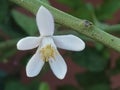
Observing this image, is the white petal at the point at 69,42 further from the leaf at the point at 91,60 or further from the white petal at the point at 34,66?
the leaf at the point at 91,60

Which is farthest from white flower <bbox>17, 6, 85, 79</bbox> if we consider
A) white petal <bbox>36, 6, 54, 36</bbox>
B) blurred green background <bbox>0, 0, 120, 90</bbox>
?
blurred green background <bbox>0, 0, 120, 90</bbox>

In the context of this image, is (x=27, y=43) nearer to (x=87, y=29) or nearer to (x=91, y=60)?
(x=87, y=29)

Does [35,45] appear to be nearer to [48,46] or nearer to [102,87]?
[48,46]

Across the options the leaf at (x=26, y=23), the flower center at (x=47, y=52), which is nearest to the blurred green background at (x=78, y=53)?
the leaf at (x=26, y=23)

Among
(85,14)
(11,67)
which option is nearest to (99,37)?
(85,14)

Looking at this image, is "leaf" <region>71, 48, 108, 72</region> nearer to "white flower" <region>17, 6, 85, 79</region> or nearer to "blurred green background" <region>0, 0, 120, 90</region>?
"blurred green background" <region>0, 0, 120, 90</region>

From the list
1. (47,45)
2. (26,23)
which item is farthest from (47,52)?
(26,23)

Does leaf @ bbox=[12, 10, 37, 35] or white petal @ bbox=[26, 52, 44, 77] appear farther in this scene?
leaf @ bbox=[12, 10, 37, 35]
